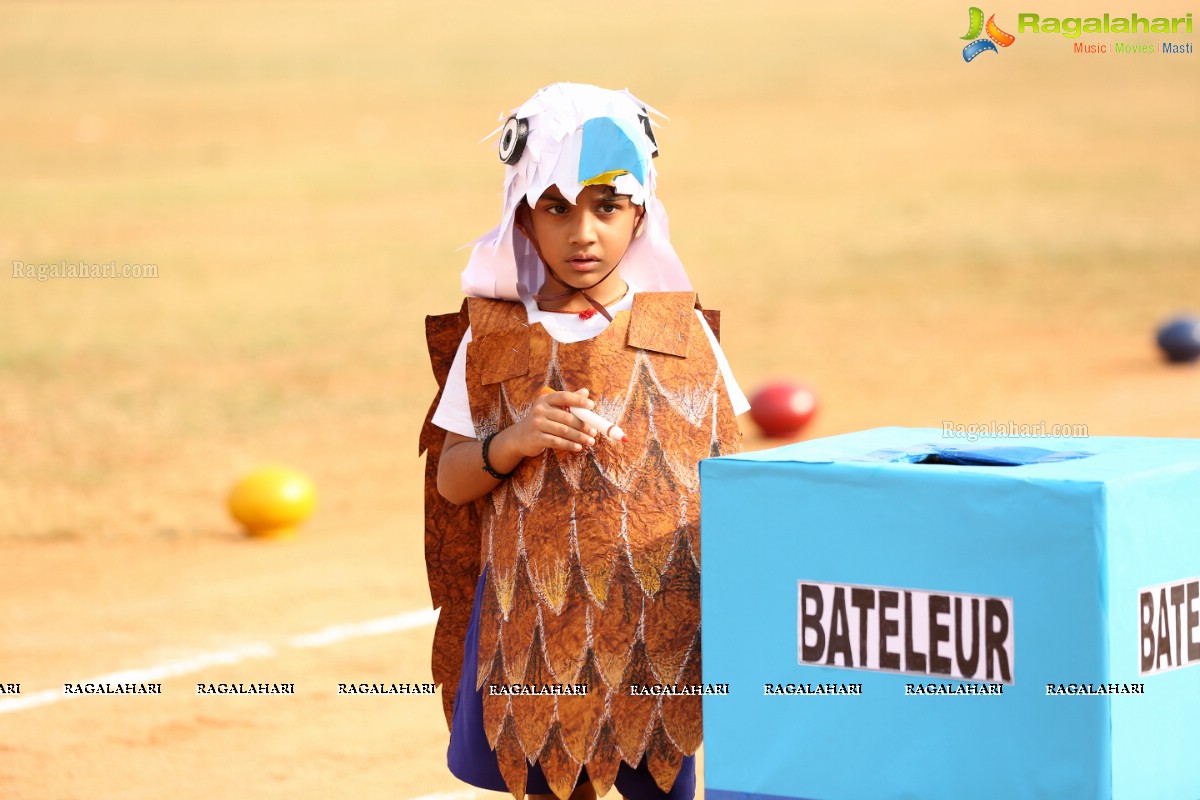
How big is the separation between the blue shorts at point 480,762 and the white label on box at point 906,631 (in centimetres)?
80

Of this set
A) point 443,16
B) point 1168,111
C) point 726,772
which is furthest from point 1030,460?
point 443,16

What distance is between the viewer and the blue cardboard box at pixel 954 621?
2.59 meters

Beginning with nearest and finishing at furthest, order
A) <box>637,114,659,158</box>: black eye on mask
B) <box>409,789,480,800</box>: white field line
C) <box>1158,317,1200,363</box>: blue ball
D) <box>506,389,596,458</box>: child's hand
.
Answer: <box>506,389,596,458</box>: child's hand, <box>637,114,659,158</box>: black eye on mask, <box>409,789,480,800</box>: white field line, <box>1158,317,1200,363</box>: blue ball

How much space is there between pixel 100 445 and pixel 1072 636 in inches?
411

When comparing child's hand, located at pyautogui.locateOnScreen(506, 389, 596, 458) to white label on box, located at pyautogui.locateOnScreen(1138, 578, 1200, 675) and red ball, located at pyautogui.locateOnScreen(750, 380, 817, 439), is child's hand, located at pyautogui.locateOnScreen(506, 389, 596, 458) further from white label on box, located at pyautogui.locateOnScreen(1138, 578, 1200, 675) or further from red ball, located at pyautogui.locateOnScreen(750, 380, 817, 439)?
red ball, located at pyautogui.locateOnScreen(750, 380, 817, 439)

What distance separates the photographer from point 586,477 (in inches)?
137

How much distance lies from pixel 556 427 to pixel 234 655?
13.0 feet

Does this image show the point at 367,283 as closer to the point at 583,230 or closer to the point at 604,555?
the point at 583,230

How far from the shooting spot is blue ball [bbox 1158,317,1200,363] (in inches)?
532

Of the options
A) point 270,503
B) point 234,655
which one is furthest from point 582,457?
point 270,503

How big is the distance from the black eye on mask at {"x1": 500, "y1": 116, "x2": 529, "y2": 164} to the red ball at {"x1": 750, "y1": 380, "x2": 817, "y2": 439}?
7987 millimetres

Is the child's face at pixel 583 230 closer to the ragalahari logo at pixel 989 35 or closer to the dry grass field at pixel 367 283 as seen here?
the dry grass field at pixel 367 283

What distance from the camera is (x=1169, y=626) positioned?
274 cm

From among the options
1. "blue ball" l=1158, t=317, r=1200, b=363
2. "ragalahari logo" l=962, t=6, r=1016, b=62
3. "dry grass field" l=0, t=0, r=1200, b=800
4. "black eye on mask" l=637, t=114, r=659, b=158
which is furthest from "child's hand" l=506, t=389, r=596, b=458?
"blue ball" l=1158, t=317, r=1200, b=363
